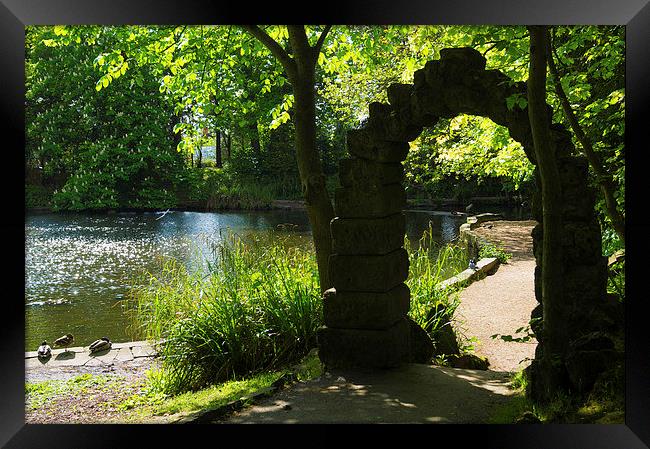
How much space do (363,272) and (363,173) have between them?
78 centimetres

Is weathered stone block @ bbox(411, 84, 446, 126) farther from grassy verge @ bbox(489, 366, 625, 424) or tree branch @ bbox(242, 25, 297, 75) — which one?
grassy verge @ bbox(489, 366, 625, 424)

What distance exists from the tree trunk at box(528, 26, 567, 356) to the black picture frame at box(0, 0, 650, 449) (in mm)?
313

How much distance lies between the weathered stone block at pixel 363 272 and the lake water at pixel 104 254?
2.25 m

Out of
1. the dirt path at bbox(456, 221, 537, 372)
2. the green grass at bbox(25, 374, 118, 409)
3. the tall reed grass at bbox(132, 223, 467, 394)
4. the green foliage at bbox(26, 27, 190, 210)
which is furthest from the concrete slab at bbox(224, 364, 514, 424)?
the green foliage at bbox(26, 27, 190, 210)

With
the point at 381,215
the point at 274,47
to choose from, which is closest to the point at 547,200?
the point at 381,215

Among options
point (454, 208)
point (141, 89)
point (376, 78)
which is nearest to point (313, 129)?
point (376, 78)

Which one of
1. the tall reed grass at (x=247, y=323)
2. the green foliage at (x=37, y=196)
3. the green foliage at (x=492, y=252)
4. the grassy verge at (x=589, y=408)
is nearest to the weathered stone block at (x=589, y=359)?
the grassy verge at (x=589, y=408)

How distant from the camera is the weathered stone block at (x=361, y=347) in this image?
5.20 meters

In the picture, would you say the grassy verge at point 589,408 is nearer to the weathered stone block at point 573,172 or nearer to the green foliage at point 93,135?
the weathered stone block at point 573,172

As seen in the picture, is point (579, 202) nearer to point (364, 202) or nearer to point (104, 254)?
point (364, 202)

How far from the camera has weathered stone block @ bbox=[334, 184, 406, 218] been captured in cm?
520

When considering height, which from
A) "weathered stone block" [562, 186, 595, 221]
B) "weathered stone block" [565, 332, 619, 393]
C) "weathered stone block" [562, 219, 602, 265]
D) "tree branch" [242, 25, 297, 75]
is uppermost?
"tree branch" [242, 25, 297, 75]

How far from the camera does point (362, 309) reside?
17.3ft
